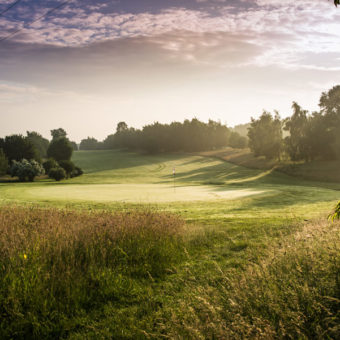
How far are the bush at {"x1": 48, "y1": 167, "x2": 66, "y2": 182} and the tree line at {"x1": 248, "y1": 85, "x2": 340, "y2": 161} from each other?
49.1 metres

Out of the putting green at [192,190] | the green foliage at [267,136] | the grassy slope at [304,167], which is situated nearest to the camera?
the putting green at [192,190]

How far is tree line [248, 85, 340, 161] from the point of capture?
66125mm

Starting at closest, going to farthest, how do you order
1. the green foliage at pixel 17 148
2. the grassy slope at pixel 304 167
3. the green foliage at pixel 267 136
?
the grassy slope at pixel 304 167
the green foliage at pixel 17 148
the green foliage at pixel 267 136

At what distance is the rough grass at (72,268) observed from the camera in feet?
18.3

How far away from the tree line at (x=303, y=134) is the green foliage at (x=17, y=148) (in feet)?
178

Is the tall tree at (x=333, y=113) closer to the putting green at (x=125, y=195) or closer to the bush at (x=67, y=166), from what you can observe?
the putting green at (x=125, y=195)

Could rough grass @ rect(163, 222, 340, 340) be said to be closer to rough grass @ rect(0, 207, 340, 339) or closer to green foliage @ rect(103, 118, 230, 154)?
rough grass @ rect(0, 207, 340, 339)

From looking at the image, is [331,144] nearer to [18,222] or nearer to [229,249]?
[229,249]

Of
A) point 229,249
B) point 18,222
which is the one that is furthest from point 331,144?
point 18,222

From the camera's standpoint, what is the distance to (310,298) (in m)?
4.44

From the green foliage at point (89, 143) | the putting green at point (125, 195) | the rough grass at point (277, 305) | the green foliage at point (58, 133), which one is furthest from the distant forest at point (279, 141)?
the green foliage at point (89, 143)

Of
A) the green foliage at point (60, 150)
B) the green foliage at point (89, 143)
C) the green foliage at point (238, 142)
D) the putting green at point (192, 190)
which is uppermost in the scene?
the green foliage at point (89, 143)

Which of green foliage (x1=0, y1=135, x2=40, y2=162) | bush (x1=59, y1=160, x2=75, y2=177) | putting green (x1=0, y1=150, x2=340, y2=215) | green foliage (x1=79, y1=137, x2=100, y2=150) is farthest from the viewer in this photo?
green foliage (x1=79, y1=137, x2=100, y2=150)

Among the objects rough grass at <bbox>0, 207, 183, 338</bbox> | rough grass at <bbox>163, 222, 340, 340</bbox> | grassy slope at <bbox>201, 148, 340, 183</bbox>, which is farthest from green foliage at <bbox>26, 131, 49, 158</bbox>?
rough grass at <bbox>163, 222, 340, 340</bbox>
